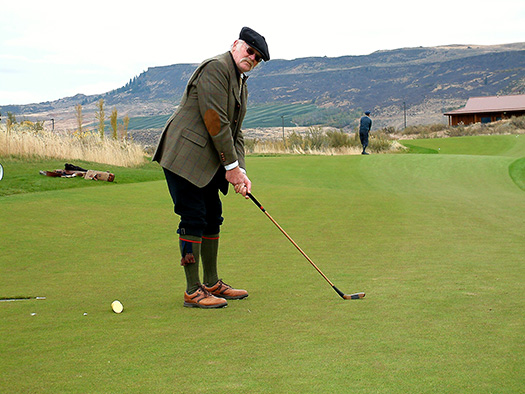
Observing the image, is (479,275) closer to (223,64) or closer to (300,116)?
(223,64)

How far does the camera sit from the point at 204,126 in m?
4.13

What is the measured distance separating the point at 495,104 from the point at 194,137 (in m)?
67.3

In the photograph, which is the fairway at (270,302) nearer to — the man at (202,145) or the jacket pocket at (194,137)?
the man at (202,145)

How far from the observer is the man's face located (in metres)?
4.10

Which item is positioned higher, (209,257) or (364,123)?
(364,123)

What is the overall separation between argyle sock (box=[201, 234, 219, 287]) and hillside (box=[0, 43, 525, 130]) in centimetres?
8537

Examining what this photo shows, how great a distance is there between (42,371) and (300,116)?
320 ft

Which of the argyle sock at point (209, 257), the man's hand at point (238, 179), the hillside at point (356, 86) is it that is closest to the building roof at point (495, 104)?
the hillside at point (356, 86)

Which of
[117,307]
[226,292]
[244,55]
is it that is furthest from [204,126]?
[117,307]

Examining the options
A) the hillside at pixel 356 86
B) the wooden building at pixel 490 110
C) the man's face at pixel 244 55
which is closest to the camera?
the man's face at pixel 244 55

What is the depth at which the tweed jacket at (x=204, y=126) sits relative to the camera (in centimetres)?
401

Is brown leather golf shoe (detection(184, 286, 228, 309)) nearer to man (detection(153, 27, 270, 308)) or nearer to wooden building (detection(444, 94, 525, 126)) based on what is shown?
man (detection(153, 27, 270, 308))

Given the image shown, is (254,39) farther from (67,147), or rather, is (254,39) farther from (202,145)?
(67,147)

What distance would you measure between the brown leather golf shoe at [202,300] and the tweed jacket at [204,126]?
706 millimetres
